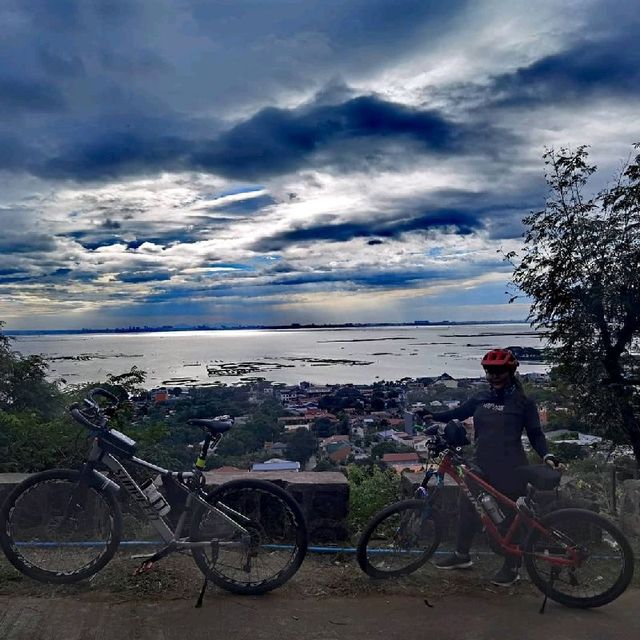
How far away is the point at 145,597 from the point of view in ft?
13.3

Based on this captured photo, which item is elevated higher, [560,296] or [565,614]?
[560,296]

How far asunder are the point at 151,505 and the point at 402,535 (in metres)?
1.91

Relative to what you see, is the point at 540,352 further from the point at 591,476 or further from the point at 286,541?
the point at 286,541

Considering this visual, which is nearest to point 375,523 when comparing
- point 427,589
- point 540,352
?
point 427,589

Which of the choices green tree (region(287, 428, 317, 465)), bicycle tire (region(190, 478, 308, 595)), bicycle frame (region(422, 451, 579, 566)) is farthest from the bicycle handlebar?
green tree (region(287, 428, 317, 465))

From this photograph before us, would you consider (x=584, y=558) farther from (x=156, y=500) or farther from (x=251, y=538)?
(x=156, y=500)

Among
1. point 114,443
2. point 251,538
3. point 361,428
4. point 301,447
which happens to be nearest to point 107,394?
point 114,443

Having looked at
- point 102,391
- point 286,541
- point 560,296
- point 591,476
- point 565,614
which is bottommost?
point 591,476

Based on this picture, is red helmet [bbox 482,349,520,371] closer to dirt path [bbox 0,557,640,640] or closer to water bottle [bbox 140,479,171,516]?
dirt path [bbox 0,557,640,640]

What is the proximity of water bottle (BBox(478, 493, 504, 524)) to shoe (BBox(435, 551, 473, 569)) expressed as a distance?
0.50m

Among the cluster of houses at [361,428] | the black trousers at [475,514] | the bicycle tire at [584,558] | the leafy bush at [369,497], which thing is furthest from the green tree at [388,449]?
the bicycle tire at [584,558]

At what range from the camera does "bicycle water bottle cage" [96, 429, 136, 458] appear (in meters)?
4.33

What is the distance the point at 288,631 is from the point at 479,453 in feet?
6.28

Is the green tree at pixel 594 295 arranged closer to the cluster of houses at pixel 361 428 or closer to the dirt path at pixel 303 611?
the cluster of houses at pixel 361 428
